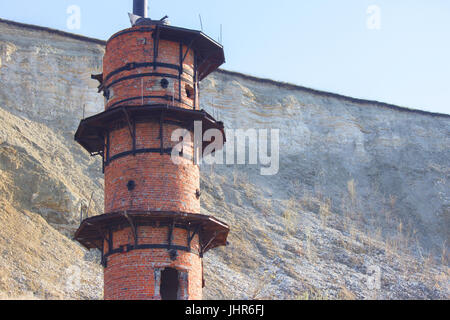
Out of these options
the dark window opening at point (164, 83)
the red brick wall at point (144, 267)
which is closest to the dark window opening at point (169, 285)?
the red brick wall at point (144, 267)

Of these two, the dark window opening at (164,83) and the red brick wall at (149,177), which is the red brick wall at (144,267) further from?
the dark window opening at (164,83)

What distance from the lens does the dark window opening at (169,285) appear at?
57.7 feet

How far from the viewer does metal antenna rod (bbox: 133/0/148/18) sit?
885 inches

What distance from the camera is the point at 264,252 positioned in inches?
1757

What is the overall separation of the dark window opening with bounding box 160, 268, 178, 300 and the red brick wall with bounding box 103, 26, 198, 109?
4.51 m

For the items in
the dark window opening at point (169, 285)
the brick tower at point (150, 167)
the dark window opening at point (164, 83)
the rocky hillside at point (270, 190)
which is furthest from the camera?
the rocky hillside at point (270, 190)

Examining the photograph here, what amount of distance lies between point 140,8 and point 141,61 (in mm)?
3693

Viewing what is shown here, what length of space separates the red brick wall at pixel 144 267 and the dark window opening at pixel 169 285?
244 mm

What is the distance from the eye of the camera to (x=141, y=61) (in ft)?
64.1

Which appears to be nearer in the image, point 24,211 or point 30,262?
point 30,262

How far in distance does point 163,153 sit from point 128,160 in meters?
0.90
